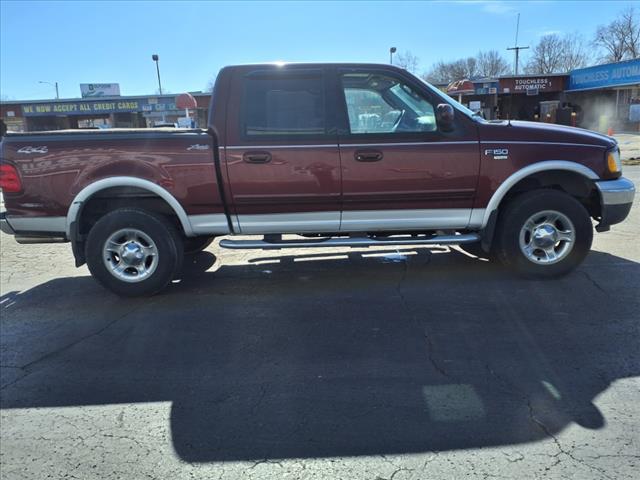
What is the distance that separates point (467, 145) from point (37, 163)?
4.14 m

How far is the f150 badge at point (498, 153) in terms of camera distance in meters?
4.86

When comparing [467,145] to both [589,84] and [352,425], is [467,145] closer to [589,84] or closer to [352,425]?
[352,425]

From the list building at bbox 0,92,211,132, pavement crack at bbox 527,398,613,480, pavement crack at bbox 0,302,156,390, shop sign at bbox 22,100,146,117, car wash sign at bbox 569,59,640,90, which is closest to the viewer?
pavement crack at bbox 527,398,613,480

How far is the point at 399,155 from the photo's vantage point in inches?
190

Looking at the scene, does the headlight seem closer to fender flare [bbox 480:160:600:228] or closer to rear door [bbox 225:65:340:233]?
fender flare [bbox 480:160:600:228]

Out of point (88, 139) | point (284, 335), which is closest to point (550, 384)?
point (284, 335)

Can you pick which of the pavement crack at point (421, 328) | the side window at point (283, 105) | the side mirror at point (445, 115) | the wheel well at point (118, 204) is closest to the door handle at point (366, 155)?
the side window at point (283, 105)

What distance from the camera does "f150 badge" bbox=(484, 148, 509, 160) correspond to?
4.86m

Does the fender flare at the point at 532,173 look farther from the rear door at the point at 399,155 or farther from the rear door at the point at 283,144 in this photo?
the rear door at the point at 283,144

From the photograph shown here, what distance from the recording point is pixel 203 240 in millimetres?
6020

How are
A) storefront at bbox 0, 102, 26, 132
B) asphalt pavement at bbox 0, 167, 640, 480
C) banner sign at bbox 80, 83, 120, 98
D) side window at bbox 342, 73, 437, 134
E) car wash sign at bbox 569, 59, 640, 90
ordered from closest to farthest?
asphalt pavement at bbox 0, 167, 640, 480
side window at bbox 342, 73, 437, 134
car wash sign at bbox 569, 59, 640, 90
storefront at bbox 0, 102, 26, 132
banner sign at bbox 80, 83, 120, 98

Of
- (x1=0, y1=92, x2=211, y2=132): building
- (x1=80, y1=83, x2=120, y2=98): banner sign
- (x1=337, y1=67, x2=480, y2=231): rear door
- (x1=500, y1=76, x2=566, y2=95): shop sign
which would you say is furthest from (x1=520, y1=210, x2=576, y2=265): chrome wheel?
(x1=80, y1=83, x2=120, y2=98): banner sign

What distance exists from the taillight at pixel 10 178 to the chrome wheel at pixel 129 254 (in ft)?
3.31

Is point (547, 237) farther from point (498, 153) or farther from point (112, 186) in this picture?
point (112, 186)
